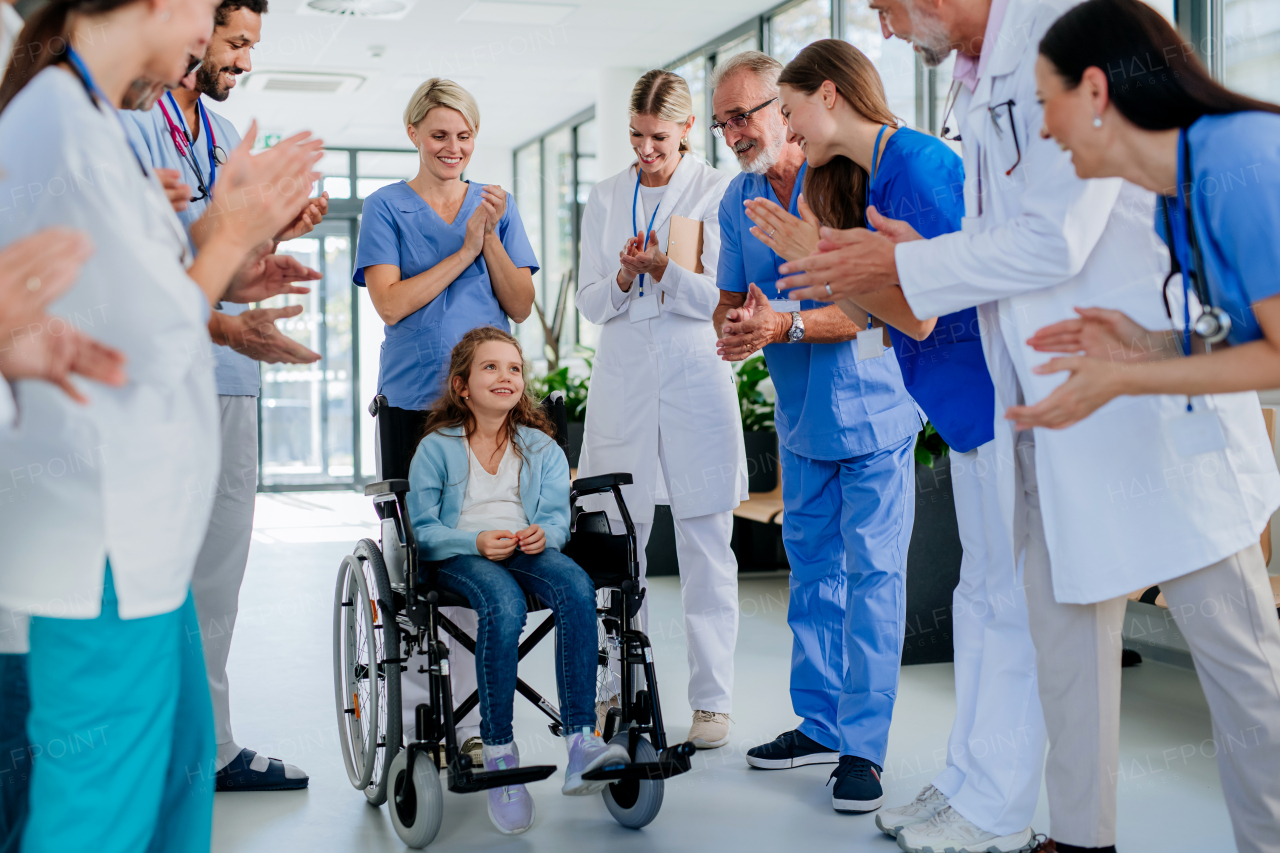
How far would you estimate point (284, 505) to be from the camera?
30.0 feet

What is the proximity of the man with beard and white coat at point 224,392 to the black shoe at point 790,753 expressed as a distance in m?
1.10

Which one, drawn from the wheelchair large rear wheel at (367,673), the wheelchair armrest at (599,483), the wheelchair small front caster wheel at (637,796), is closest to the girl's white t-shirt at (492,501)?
the wheelchair armrest at (599,483)

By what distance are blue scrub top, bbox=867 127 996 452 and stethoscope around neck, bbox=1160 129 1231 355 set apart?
0.59 m

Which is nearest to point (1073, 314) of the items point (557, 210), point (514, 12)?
point (514, 12)

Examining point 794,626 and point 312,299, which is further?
point 312,299

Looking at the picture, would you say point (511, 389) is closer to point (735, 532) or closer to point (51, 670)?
point (51, 670)

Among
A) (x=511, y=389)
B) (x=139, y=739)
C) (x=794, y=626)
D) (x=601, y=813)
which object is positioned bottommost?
(x=601, y=813)

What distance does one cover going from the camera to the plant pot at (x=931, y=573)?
11.7 feet

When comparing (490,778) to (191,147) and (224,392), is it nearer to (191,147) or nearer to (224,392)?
(224,392)

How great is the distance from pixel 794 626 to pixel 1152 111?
5.31 ft

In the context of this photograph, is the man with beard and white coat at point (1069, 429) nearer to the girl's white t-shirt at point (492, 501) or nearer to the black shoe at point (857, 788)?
the black shoe at point (857, 788)

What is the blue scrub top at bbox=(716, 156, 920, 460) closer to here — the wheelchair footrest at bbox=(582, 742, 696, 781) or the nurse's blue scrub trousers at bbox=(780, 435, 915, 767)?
the nurse's blue scrub trousers at bbox=(780, 435, 915, 767)

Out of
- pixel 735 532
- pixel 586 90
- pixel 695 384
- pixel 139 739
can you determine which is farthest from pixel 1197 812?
pixel 586 90

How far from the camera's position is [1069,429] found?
4.83 feet
